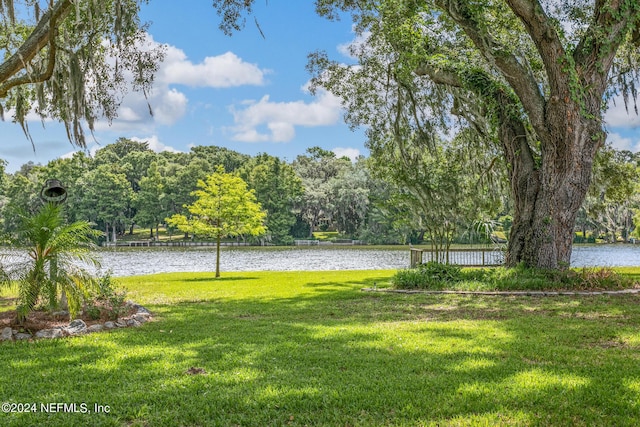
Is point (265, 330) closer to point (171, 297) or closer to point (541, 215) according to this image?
point (171, 297)

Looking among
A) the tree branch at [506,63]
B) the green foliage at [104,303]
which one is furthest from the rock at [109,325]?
the tree branch at [506,63]

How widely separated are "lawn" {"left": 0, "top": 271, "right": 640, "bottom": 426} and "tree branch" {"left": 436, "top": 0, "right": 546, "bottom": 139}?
485 cm

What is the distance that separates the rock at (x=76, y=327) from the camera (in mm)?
6661

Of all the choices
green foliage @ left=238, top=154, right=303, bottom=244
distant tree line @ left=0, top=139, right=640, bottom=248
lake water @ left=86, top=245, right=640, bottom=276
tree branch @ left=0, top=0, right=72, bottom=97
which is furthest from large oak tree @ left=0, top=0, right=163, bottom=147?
green foliage @ left=238, top=154, right=303, bottom=244

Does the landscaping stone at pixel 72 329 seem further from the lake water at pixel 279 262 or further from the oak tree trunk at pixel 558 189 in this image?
the lake water at pixel 279 262

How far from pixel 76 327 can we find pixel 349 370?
4.25m

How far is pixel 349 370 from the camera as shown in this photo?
4.58 m

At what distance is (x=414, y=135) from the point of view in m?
16.3

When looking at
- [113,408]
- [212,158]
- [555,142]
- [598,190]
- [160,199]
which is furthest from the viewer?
[212,158]

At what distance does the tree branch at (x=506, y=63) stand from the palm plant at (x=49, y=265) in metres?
8.78

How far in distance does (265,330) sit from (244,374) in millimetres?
2454

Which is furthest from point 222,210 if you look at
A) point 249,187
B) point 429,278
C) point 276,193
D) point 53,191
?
→ point 249,187

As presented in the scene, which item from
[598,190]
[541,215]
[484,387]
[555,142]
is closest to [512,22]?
[555,142]

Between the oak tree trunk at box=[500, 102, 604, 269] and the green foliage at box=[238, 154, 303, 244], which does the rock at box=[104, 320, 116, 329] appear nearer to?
the oak tree trunk at box=[500, 102, 604, 269]
